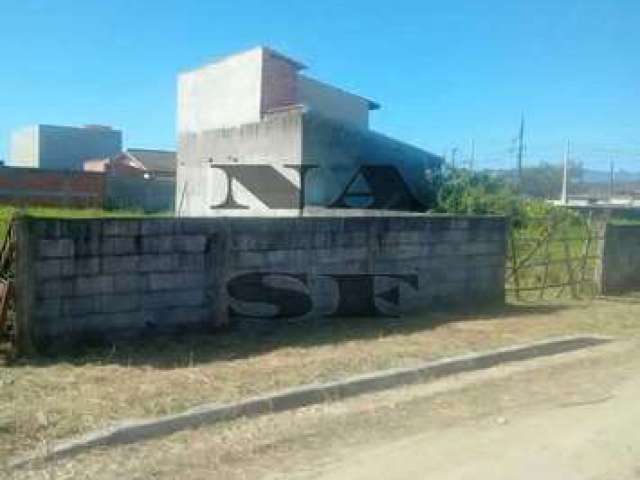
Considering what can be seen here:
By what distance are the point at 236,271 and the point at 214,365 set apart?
190 centimetres

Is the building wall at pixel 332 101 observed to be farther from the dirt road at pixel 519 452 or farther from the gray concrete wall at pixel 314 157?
the dirt road at pixel 519 452

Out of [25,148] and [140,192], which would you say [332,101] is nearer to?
[140,192]

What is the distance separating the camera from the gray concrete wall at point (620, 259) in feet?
49.8

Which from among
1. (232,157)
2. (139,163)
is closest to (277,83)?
(232,157)

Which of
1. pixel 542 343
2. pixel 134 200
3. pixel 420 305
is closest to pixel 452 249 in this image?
pixel 420 305

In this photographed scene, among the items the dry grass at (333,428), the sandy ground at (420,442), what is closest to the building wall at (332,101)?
the dry grass at (333,428)

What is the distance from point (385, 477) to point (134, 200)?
38336 mm

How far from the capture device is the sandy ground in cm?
506

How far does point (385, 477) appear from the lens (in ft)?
16.2

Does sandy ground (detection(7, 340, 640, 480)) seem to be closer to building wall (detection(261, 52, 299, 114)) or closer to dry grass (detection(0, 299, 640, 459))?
dry grass (detection(0, 299, 640, 459))

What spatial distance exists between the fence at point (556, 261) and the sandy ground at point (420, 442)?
6504mm

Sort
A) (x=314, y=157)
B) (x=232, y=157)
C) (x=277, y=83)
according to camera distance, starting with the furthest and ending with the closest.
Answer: (x=277, y=83) → (x=232, y=157) → (x=314, y=157)

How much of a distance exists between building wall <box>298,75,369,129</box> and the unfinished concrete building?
0.33ft

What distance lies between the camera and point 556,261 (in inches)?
572
